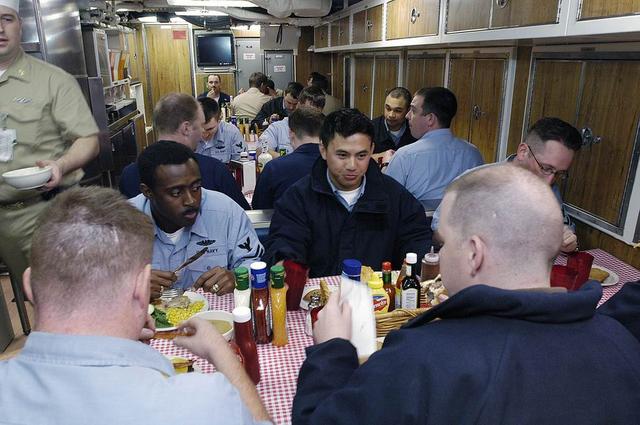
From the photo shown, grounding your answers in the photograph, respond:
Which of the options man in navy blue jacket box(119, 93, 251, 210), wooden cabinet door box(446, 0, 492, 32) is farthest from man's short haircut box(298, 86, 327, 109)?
wooden cabinet door box(446, 0, 492, 32)

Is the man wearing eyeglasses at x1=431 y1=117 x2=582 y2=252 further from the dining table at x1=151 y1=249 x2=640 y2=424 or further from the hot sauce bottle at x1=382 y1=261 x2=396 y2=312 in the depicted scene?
the hot sauce bottle at x1=382 y1=261 x2=396 y2=312

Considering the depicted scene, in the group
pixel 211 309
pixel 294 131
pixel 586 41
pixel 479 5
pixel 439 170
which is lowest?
pixel 211 309

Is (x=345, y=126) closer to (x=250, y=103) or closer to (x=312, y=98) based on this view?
(x=312, y=98)

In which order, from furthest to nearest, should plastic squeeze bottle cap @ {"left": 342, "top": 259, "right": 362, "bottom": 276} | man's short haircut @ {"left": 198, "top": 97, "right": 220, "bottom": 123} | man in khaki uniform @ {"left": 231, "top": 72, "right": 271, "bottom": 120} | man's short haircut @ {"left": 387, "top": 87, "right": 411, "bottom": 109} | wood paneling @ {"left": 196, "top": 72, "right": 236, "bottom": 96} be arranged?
wood paneling @ {"left": 196, "top": 72, "right": 236, "bottom": 96} → man in khaki uniform @ {"left": 231, "top": 72, "right": 271, "bottom": 120} → man's short haircut @ {"left": 387, "top": 87, "right": 411, "bottom": 109} → man's short haircut @ {"left": 198, "top": 97, "right": 220, "bottom": 123} → plastic squeeze bottle cap @ {"left": 342, "top": 259, "right": 362, "bottom": 276}

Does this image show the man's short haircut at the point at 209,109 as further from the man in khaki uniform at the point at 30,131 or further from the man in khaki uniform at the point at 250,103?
the man in khaki uniform at the point at 250,103

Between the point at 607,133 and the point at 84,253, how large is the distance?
2.60 meters

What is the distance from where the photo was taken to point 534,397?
926 mm

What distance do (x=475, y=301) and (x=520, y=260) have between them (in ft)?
0.70

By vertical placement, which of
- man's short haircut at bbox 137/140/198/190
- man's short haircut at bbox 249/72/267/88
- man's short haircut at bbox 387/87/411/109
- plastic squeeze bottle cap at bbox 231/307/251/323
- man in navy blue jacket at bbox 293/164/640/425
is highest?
man's short haircut at bbox 249/72/267/88

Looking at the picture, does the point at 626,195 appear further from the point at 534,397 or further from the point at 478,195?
the point at 534,397

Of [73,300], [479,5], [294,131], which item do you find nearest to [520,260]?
[73,300]

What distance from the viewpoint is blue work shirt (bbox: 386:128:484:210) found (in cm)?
340

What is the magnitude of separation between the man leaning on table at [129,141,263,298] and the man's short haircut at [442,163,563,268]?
1.20 m

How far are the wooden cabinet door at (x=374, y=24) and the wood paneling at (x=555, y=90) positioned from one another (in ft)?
7.89
